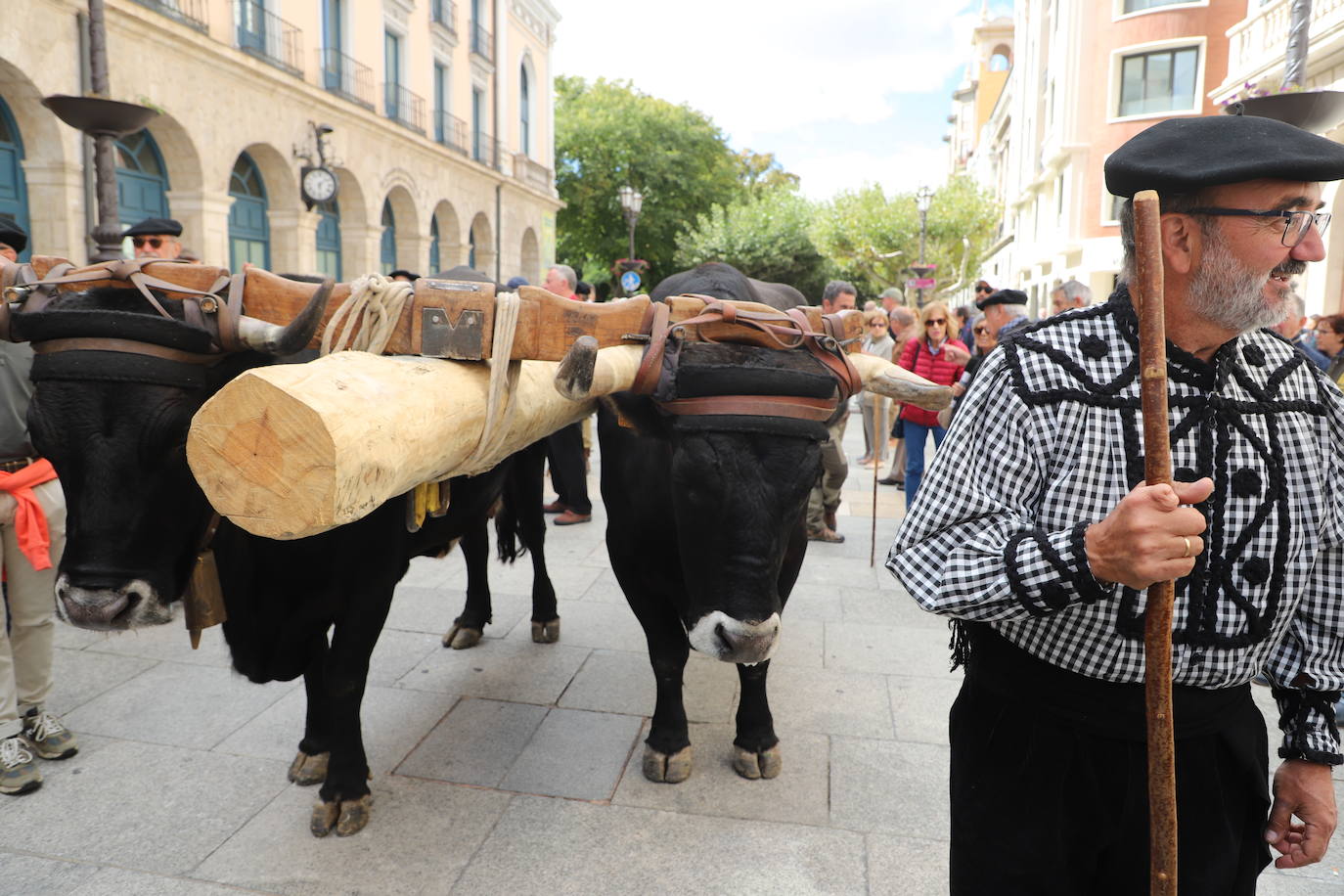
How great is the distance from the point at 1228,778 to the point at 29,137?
1423 centimetres

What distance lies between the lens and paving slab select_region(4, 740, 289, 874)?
2.92 metres

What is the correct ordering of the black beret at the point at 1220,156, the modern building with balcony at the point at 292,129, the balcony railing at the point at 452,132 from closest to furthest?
the black beret at the point at 1220,156
the modern building with balcony at the point at 292,129
the balcony railing at the point at 452,132

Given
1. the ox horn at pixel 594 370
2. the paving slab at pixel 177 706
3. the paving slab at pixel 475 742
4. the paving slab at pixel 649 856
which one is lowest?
the paving slab at pixel 649 856

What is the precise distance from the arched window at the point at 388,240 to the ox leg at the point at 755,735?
797 inches

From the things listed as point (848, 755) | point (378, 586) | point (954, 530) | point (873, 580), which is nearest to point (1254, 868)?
point (954, 530)

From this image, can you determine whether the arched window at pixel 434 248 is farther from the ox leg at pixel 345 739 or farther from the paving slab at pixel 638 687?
the ox leg at pixel 345 739

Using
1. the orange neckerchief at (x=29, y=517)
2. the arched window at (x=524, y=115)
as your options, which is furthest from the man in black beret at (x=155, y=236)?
the arched window at (x=524, y=115)

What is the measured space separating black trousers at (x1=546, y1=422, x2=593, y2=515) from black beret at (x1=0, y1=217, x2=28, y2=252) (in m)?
3.71

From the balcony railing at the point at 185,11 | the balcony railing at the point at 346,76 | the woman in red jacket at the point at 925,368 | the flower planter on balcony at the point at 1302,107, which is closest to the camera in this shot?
the flower planter on balcony at the point at 1302,107

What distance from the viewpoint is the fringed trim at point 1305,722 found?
1771 mm

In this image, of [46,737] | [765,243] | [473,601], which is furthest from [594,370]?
[765,243]

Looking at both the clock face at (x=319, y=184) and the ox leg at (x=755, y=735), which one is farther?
the clock face at (x=319, y=184)

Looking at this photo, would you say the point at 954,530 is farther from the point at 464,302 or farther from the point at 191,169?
the point at 191,169

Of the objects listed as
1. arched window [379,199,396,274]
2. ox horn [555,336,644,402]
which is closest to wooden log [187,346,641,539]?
ox horn [555,336,644,402]
